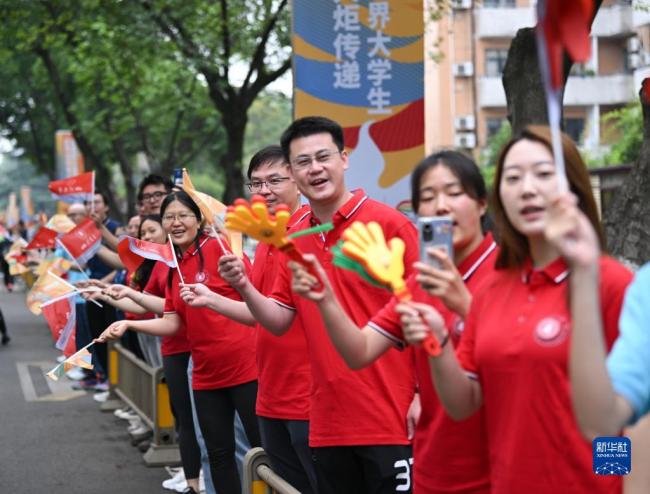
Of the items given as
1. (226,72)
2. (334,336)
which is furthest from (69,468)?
(226,72)

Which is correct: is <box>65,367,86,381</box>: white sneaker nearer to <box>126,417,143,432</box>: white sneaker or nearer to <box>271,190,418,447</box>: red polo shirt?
<box>126,417,143,432</box>: white sneaker

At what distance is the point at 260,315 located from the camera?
451 cm

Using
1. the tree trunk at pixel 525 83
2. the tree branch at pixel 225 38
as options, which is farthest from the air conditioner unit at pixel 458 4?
the tree trunk at pixel 525 83

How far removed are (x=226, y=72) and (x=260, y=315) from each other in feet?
45.0

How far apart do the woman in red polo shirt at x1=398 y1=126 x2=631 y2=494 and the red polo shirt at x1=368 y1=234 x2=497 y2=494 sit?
35 cm

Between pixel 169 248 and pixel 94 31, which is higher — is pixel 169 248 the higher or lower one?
the lower one

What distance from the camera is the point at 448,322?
3.38 m

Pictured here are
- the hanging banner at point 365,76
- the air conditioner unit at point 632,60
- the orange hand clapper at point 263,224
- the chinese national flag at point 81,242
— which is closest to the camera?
the orange hand clapper at point 263,224

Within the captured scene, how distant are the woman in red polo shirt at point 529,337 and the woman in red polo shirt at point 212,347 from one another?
10.9ft

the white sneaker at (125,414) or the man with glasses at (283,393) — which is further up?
the man with glasses at (283,393)

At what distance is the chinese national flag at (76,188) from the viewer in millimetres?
9820

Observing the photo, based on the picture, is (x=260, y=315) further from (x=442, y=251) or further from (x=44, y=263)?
(x=44, y=263)

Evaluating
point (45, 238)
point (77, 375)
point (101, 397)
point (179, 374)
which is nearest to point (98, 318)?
point (101, 397)

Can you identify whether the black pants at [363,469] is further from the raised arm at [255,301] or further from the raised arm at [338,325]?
the raised arm at [338,325]
